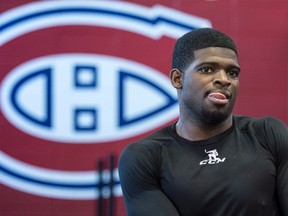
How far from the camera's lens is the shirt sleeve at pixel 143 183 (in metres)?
1.19

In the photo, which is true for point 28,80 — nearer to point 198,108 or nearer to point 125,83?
point 125,83

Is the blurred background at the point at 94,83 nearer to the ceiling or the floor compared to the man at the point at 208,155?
nearer to the ceiling

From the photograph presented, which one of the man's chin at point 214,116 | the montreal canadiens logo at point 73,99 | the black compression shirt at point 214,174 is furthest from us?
the montreal canadiens logo at point 73,99

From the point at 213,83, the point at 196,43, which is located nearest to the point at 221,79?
the point at 213,83

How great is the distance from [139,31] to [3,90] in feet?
2.73

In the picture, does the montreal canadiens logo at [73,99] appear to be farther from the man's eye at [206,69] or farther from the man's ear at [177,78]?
the man's eye at [206,69]

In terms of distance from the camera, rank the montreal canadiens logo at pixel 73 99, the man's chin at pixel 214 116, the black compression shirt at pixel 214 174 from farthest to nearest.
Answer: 1. the montreal canadiens logo at pixel 73 99
2. the man's chin at pixel 214 116
3. the black compression shirt at pixel 214 174

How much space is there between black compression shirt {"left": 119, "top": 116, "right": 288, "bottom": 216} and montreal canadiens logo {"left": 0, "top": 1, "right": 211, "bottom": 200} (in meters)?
1.45

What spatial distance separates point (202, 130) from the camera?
131 centimetres

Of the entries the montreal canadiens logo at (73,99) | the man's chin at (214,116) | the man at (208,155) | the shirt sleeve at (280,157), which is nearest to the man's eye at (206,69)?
the man at (208,155)

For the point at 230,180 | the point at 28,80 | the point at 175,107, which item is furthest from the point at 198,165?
the point at 28,80

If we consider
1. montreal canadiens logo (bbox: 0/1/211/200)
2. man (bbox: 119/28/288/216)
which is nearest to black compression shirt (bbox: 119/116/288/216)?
man (bbox: 119/28/288/216)

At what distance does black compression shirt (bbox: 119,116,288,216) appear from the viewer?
116 centimetres

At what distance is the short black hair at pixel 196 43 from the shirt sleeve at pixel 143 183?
A: 0.26 meters
